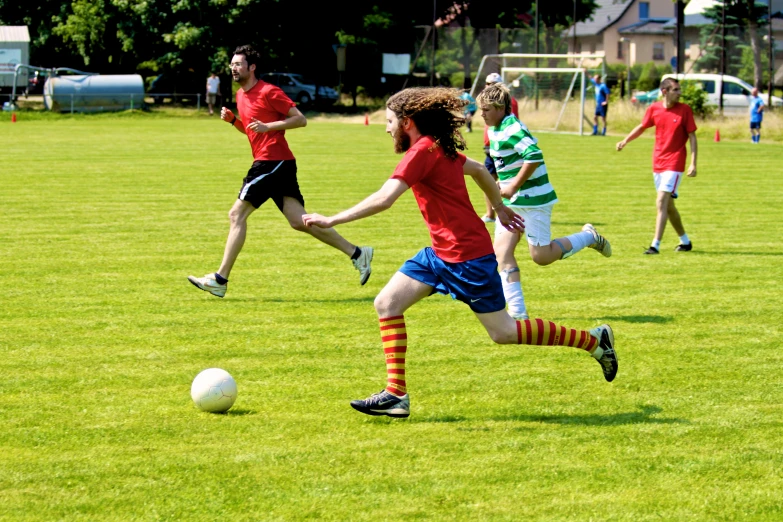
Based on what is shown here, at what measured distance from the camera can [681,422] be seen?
5.85m

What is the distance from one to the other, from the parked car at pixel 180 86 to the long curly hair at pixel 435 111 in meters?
44.8

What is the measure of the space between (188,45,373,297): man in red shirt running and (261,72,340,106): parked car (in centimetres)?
4022

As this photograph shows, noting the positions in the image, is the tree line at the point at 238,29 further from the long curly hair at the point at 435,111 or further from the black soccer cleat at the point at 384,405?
the black soccer cleat at the point at 384,405

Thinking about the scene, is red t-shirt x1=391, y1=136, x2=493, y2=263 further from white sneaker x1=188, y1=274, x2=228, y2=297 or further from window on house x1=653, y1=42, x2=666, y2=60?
window on house x1=653, y1=42, x2=666, y2=60

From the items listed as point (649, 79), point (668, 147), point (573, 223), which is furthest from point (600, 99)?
point (649, 79)

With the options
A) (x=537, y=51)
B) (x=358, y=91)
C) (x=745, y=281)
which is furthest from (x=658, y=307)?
(x=358, y=91)

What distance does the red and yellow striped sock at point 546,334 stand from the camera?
6.02m

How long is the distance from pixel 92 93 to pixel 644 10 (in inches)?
2837

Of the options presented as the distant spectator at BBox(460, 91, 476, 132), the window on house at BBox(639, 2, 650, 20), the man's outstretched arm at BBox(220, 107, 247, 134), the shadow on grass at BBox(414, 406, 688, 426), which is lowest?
the shadow on grass at BBox(414, 406, 688, 426)

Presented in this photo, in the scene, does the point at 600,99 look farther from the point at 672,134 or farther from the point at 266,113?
the point at 266,113

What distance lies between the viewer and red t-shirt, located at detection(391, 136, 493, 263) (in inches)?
224

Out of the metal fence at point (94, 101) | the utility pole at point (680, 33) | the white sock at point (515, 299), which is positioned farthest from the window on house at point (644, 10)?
the white sock at point (515, 299)

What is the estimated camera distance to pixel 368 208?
5.46 meters

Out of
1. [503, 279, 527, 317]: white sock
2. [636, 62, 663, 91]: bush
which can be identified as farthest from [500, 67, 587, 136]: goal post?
[503, 279, 527, 317]: white sock
